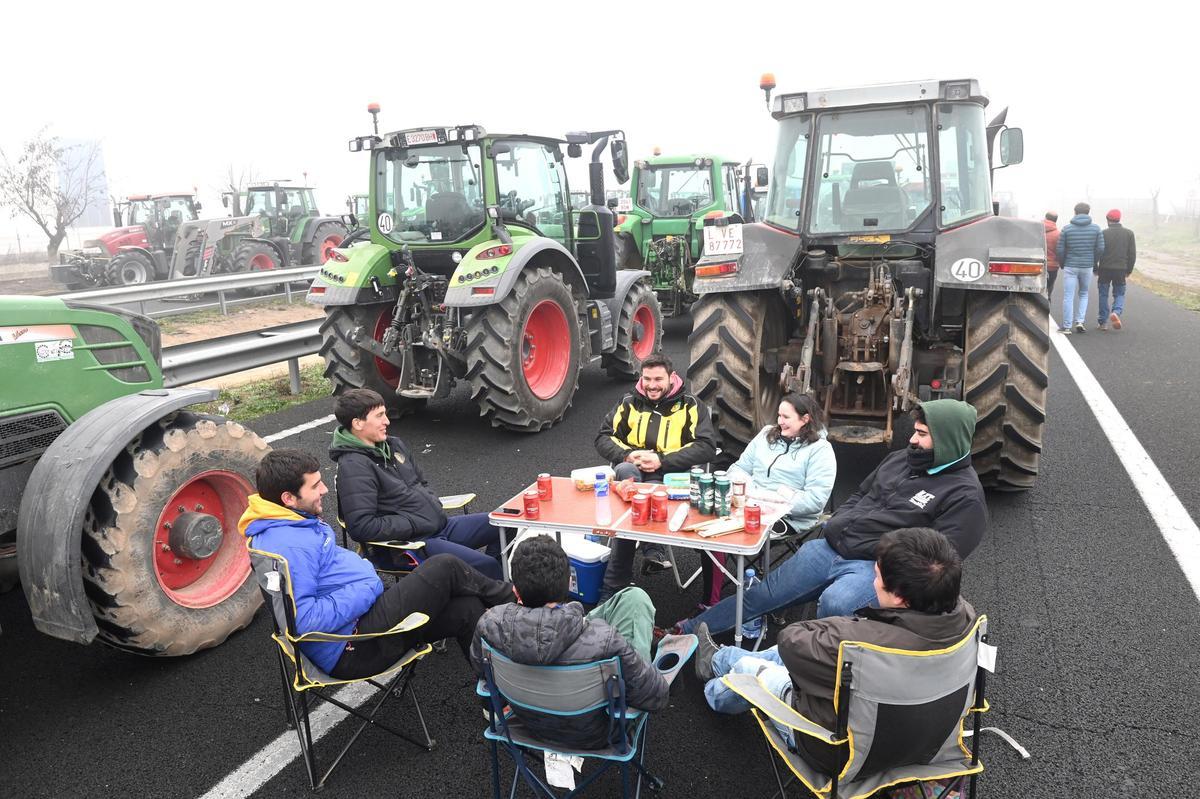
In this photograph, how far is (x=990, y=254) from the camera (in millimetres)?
5164

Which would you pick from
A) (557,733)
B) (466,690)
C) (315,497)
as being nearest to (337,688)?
(466,690)

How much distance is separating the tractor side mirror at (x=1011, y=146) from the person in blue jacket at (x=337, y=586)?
16.7ft

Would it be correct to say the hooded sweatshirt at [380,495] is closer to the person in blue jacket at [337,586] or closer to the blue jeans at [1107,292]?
the person in blue jacket at [337,586]

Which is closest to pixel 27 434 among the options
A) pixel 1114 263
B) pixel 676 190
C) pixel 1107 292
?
pixel 676 190

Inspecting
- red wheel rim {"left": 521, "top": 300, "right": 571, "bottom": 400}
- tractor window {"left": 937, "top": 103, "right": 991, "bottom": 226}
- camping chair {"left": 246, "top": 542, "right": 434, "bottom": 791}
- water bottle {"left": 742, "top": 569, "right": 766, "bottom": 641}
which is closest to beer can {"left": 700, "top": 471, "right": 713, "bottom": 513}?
water bottle {"left": 742, "top": 569, "right": 766, "bottom": 641}

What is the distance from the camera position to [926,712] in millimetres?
2258

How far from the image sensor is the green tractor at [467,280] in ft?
21.6

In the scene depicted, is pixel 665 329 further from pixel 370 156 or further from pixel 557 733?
pixel 557 733

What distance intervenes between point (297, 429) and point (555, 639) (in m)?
5.32

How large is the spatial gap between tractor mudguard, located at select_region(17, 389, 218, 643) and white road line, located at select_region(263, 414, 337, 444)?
11.2 feet

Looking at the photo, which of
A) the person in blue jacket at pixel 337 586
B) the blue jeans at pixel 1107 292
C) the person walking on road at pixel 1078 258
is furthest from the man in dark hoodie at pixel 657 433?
the blue jeans at pixel 1107 292

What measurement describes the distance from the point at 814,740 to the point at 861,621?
0.37 m

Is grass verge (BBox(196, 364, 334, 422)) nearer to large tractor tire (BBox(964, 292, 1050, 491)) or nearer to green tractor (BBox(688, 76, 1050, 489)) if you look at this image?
green tractor (BBox(688, 76, 1050, 489))

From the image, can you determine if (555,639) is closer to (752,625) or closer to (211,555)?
(752,625)
